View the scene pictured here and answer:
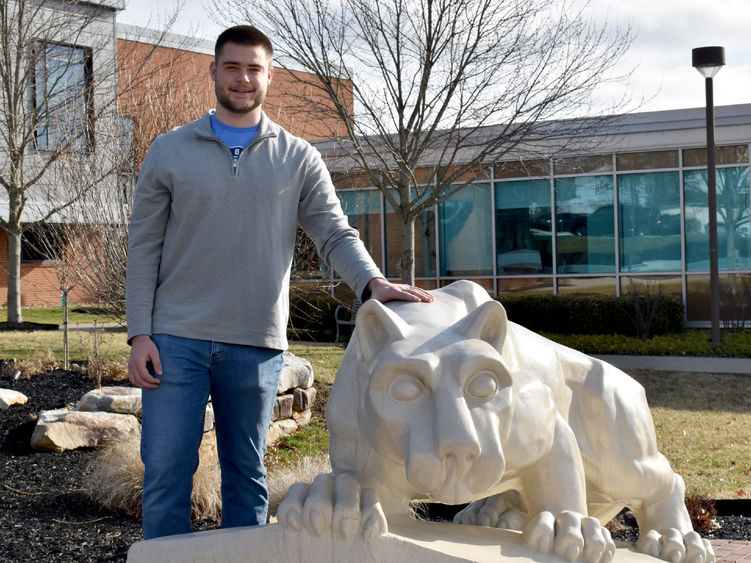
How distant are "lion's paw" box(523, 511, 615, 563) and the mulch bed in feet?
8.95

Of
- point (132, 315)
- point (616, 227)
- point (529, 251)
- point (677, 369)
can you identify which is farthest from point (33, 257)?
point (132, 315)

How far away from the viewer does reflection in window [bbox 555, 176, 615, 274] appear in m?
14.7

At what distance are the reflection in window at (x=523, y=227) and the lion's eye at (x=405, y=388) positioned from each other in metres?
13.5

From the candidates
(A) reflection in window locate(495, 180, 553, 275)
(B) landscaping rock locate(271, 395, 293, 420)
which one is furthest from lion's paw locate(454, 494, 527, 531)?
(A) reflection in window locate(495, 180, 553, 275)

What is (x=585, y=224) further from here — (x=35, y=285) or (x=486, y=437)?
(x=35, y=285)

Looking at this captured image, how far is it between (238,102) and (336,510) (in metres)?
1.52

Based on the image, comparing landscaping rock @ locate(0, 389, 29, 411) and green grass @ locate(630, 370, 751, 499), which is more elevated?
landscaping rock @ locate(0, 389, 29, 411)

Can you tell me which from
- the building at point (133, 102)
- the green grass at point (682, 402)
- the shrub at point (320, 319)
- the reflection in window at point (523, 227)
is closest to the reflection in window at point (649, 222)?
the reflection in window at point (523, 227)

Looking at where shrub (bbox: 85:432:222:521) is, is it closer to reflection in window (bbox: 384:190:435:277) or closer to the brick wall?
reflection in window (bbox: 384:190:435:277)

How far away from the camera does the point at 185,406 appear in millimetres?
2873

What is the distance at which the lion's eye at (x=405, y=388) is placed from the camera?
2.01 meters

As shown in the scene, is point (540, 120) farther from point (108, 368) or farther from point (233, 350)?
point (233, 350)

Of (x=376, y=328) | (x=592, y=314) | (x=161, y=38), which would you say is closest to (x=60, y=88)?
(x=161, y=38)

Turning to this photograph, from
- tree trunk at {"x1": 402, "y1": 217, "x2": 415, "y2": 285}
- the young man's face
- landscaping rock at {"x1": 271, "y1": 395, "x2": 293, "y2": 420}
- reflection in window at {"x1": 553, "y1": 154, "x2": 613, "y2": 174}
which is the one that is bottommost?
landscaping rock at {"x1": 271, "y1": 395, "x2": 293, "y2": 420}
